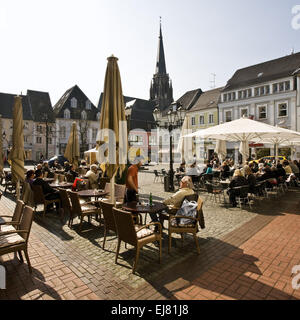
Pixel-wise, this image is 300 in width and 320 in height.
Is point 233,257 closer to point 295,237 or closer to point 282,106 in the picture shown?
point 295,237

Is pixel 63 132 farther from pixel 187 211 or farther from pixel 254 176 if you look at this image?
pixel 187 211

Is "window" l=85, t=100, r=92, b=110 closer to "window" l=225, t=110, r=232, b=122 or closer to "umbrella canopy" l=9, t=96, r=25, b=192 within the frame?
"window" l=225, t=110, r=232, b=122

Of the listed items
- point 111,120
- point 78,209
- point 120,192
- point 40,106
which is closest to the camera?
point 111,120

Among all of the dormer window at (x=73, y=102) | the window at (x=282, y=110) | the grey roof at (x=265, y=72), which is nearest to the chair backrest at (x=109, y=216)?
the window at (x=282, y=110)

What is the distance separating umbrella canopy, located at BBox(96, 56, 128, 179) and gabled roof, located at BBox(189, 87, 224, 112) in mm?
33312

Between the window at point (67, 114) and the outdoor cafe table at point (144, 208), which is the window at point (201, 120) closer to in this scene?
the window at point (67, 114)

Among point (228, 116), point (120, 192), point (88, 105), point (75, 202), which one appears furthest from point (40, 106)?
point (75, 202)

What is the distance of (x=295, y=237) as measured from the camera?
539 cm

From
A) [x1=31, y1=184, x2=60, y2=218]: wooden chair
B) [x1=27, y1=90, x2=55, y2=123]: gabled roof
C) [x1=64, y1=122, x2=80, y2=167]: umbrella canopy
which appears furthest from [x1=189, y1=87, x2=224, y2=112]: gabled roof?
[x1=31, y1=184, x2=60, y2=218]: wooden chair

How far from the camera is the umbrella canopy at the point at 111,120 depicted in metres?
5.38

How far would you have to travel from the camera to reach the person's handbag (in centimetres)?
482

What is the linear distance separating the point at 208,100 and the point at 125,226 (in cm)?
3849

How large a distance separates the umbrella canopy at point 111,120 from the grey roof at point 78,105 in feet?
139

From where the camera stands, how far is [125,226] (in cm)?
402
